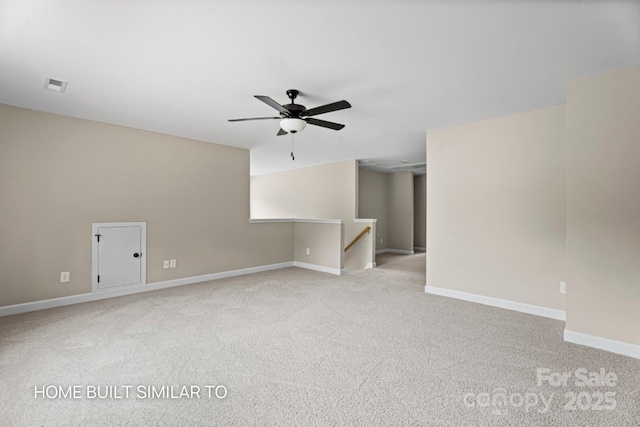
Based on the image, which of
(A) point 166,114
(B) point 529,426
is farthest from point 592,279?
(A) point 166,114

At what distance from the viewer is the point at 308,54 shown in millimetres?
2285

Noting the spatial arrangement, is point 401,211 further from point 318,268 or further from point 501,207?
point 501,207

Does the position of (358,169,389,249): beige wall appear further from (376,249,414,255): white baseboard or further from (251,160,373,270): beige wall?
(251,160,373,270): beige wall

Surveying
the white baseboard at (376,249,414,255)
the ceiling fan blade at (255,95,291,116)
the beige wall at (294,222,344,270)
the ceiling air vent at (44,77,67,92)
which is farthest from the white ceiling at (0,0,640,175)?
the white baseboard at (376,249,414,255)

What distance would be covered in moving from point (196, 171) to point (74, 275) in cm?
216

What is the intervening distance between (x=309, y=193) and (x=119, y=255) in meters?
4.57

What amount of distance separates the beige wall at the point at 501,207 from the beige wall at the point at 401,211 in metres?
4.16

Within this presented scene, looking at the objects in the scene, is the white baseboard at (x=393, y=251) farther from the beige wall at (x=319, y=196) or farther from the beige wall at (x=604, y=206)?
the beige wall at (x=604, y=206)

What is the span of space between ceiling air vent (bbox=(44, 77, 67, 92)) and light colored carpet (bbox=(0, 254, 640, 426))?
235 cm

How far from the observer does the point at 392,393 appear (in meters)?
1.87

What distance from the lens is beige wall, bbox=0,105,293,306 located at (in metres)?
3.38

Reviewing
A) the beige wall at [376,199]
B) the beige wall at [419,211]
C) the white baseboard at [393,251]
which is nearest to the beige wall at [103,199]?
the beige wall at [376,199]

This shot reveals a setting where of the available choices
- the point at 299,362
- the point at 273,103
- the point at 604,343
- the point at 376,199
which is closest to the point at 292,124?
the point at 273,103

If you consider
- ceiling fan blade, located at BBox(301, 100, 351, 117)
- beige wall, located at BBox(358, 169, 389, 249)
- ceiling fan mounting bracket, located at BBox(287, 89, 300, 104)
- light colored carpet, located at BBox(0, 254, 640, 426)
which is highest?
ceiling fan mounting bracket, located at BBox(287, 89, 300, 104)
